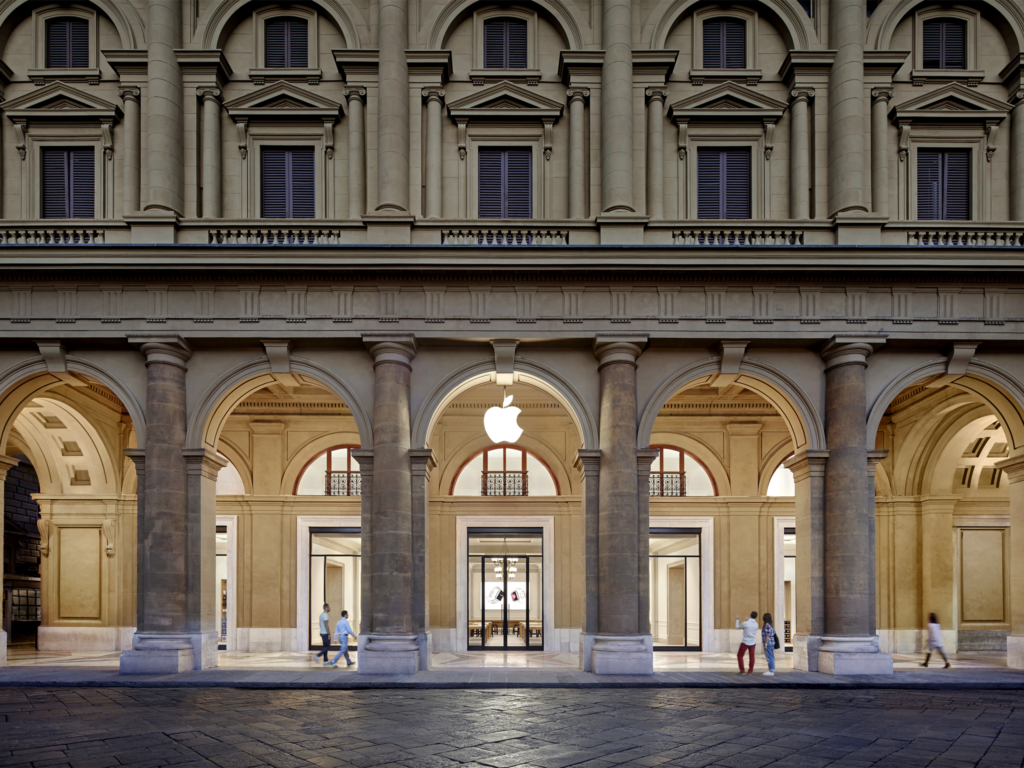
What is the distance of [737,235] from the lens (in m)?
20.2

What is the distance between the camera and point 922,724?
12805 mm

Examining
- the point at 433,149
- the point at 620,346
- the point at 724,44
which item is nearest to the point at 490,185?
the point at 433,149

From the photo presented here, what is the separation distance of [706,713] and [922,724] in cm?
318

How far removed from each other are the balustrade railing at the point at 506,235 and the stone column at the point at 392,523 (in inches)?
106

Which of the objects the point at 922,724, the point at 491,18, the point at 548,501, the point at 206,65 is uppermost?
the point at 491,18

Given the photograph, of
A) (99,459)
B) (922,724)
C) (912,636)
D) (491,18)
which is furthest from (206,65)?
(912,636)

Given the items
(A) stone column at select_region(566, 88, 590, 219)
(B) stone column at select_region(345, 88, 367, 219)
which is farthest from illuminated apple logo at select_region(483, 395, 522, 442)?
(B) stone column at select_region(345, 88, 367, 219)

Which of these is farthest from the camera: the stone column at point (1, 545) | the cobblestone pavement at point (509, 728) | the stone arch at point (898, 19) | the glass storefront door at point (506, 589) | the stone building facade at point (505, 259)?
the glass storefront door at point (506, 589)

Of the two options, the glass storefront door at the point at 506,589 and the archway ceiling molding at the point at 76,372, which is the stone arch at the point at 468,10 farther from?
the glass storefront door at the point at 506,589

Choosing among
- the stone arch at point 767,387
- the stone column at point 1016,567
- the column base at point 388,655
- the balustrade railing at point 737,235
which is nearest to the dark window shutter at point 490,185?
the balustrade railing at point 737,235

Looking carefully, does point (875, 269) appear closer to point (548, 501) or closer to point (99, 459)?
point (548, 501)

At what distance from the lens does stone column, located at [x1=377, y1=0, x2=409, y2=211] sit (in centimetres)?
2031

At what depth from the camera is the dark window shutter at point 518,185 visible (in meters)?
21.6

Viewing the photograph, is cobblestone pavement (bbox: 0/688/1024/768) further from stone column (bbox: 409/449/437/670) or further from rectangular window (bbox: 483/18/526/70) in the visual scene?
rectangular window (bbox: 483/18/526/70)
